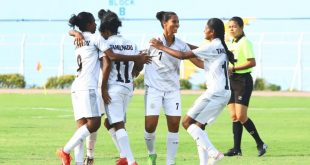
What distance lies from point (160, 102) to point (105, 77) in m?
1.42

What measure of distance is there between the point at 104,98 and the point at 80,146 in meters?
0.80

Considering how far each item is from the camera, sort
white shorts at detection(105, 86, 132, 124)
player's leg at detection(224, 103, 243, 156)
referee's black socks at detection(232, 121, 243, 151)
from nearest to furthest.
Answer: white shorts at detection(105, 86, 132, 124) < player's leg at detection(224, 103, 243, 156) < referee's black socks at detection(232, 121, 243, 151)

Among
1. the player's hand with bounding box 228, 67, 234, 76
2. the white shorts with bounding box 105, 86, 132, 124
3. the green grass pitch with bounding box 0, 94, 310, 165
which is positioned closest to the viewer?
the white shorts with bounding box 105, 86, 132, 124

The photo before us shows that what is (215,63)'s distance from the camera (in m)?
15.6

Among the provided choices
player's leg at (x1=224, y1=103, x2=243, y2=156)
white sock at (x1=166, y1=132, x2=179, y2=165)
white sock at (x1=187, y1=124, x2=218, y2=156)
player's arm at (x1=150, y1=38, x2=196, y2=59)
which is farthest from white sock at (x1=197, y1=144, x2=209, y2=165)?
player's leg at (x1=224, y1=103, x2=243, y2=156)

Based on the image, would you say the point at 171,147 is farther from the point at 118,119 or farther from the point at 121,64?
the point at 121,64

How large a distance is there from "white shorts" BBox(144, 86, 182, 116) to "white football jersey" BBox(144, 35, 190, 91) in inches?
3.2

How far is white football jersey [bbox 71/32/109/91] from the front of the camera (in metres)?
15.6

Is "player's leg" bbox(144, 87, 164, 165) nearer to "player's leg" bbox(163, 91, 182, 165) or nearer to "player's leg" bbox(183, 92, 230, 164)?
"player's leg" bbox(163, 91, 182, 165)

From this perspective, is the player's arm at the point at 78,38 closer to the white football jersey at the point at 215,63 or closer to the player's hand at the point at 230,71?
the white football jersey at the point at 215,63

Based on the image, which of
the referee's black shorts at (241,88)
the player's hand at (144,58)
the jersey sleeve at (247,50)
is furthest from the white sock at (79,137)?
the jersey sleeve at (247,50)

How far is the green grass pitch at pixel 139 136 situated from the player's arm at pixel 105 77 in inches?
75.5

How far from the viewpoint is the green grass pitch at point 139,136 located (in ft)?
59.5

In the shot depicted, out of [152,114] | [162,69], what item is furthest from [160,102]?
[162,69]
